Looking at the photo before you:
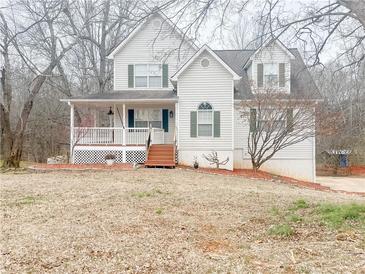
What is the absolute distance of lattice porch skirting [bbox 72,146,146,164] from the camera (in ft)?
55.4

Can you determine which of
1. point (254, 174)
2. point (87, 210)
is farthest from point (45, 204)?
point (254, 174)

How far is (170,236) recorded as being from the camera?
16.2 ft

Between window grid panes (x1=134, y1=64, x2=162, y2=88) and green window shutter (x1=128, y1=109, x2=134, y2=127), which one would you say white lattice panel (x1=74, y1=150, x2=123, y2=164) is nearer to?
green window shutter (x1=128, y1=109, x2=134, y2=127)

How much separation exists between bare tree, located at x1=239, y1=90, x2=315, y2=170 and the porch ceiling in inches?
151

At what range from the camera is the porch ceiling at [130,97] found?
55.0 ft

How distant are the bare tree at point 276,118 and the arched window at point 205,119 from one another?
5.28 ft

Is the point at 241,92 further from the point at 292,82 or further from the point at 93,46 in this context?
the point at 93,46

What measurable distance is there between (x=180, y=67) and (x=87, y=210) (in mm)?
11887

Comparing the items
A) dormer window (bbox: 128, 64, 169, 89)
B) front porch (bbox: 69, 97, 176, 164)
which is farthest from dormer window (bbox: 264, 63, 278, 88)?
dormer window (bbox: 128, 64, 169, 89)

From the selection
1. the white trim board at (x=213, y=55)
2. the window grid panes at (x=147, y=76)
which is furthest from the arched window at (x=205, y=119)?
the window grid panes at (x=147, y=76)

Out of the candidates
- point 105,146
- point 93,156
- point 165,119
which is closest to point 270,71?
point 165,119

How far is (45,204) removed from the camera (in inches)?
290

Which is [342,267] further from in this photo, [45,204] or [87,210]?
[45,204]

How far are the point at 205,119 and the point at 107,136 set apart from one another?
519 cm
